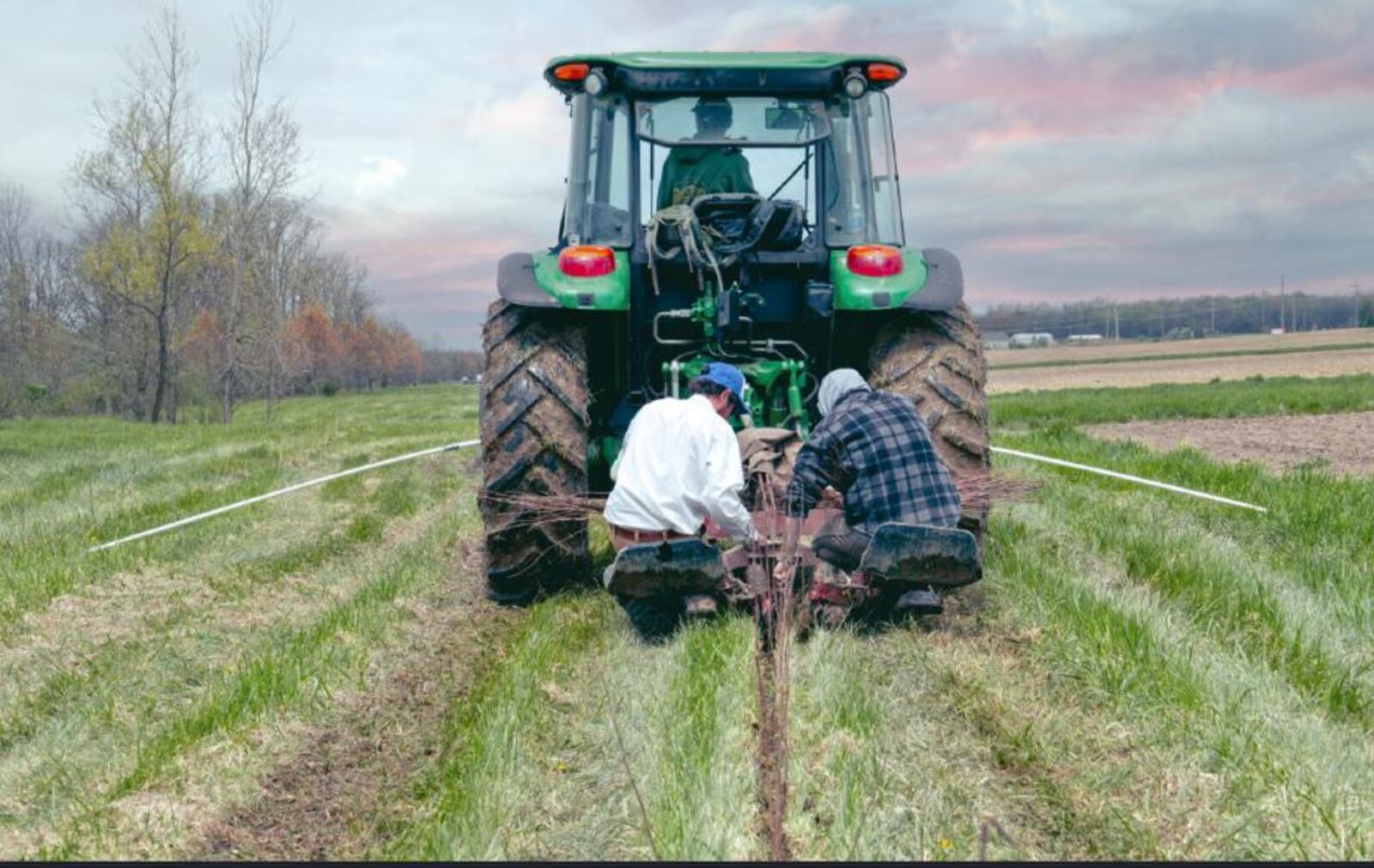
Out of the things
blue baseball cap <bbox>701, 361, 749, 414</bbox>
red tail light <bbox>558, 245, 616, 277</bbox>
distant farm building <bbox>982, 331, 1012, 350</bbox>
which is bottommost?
distant farm building <bbox>982, 331, 1012, 350</bbox>

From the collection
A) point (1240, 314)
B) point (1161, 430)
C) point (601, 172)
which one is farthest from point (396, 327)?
point (601, 172)

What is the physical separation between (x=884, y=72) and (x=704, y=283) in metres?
1.45

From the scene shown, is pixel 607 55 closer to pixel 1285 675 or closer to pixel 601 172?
pixel 601 172

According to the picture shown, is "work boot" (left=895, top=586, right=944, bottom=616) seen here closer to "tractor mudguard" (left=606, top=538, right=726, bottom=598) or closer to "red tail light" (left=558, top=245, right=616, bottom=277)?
"tractor mudguard" (left=606, top=538, right=726, bottom=598)

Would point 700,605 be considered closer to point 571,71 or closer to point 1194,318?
point 571,71

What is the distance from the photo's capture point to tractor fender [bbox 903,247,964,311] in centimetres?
585

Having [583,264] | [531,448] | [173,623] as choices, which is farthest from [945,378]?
[173,623]

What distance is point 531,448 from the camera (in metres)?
5.55

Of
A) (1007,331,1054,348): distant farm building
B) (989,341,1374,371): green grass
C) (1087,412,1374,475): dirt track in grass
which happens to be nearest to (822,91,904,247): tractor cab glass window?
(1087,412,1374,475): dirt track in grass

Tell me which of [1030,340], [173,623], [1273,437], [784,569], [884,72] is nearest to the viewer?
[784,569]

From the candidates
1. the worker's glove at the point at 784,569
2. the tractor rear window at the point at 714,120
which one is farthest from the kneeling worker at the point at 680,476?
the tractor rear window at the point at 714,120

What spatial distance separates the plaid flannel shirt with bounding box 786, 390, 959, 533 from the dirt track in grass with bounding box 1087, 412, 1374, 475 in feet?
20.4

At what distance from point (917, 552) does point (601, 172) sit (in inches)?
111

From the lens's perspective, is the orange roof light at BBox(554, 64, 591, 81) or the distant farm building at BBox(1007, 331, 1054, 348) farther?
the distant farm building at BBox(1007, 331, 1054, 348)
